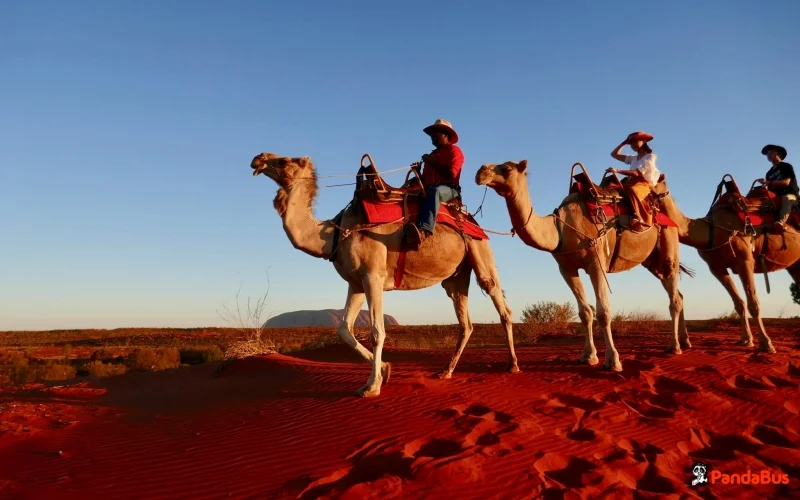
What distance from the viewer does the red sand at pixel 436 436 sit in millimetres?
5094

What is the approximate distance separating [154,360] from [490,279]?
649 inches

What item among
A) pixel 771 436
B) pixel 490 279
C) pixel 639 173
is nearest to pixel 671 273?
pixel 639 173

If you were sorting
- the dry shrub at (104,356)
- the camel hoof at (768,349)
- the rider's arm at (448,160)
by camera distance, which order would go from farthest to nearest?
the dry shrub at (104,356) → the camel hoof at (768,349) → the rider's arm at (448,160)

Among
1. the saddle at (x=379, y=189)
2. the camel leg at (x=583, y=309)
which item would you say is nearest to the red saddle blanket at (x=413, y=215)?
the saddle at (x=379, y=189)

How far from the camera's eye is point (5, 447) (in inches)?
267

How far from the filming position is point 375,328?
763 cm

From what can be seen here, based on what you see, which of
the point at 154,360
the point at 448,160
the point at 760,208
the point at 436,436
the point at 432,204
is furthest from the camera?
the point at 154,360

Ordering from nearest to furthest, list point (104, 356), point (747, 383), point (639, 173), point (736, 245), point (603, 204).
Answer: point (747, 383)
point (603, 204)
point (639, 173)
point (736, 245)
point (104, 356)

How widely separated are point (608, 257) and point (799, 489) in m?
5.08

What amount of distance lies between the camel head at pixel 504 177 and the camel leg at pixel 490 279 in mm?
1061

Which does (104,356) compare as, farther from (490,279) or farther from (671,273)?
(671,273)

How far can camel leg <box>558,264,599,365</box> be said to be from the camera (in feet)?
32.0

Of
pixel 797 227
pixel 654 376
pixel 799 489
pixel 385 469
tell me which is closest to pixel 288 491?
pixel 385 469

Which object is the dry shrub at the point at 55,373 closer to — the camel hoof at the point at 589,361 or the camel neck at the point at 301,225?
the camel neck at the point at 301,225
